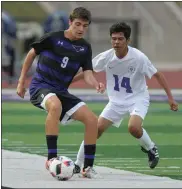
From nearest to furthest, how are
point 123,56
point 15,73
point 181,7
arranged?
point 123,56 < point 15,73 < point 181,7

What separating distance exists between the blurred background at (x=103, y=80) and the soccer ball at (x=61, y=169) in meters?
1.35

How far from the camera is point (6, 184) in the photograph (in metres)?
9.14

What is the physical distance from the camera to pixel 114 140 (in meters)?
14.6

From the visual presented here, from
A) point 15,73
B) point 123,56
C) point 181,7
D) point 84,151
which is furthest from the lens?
point 181,7

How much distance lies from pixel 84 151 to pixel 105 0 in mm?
32638

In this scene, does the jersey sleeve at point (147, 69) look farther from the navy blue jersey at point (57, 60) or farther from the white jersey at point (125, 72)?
the navy blue jersey at point (57, 60)

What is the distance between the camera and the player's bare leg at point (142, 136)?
35.5ft

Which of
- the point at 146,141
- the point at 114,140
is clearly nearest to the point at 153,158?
the point at 146,141

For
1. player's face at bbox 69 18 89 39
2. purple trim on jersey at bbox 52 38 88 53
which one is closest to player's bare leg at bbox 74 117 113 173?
purple trim on jersey at bbox 52 38 88 53

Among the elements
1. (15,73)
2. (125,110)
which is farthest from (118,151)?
(15,73)

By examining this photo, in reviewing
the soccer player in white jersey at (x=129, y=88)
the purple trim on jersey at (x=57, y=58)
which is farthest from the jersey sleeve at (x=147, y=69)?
the purple trim on jersey at (x=57, y=58)

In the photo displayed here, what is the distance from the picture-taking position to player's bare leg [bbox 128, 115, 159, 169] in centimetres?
1083

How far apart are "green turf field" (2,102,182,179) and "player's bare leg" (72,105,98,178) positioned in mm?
954

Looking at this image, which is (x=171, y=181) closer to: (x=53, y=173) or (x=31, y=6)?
(x=53, y=173)
